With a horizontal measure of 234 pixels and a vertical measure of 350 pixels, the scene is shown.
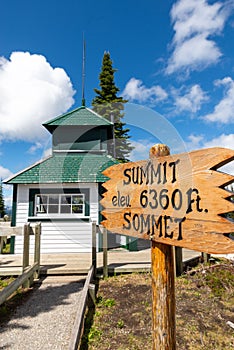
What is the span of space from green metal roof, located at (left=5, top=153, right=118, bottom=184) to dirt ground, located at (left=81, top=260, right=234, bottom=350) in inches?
167

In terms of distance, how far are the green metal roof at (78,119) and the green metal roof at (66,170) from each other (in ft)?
4.95

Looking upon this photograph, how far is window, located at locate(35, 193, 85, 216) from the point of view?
28.8 ft

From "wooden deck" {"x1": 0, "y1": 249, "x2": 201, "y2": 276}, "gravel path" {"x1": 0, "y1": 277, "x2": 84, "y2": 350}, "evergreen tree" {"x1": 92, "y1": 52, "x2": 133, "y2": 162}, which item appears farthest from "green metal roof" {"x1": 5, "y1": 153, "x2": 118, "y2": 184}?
"evergreen tree" {"x1": 92, "y1": 52, "x2": 133, "y2": 162}

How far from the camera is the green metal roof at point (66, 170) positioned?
8570mm

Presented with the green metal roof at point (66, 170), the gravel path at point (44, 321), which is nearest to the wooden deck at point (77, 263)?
the gravel path at point (44, 321)

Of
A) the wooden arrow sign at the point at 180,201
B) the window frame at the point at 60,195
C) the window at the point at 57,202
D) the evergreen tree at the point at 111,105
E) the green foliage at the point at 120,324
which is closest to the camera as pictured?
the wooden arrow sign at the point at 180,201

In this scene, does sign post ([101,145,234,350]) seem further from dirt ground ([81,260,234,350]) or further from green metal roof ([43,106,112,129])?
green metal roof ([43,106,112,129])

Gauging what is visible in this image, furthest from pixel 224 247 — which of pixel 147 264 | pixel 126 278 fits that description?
pixel 147 264

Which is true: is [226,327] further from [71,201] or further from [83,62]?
[83,62]

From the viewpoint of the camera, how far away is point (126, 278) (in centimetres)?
561

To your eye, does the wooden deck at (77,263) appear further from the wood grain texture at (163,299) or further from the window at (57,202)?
the wood grain texture at (163,299)

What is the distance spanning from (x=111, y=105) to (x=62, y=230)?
1166 centimetres

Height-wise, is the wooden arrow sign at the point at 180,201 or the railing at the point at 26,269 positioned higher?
the wooden arrow sign at the point at 180,201

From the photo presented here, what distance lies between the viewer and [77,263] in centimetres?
649
